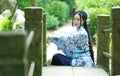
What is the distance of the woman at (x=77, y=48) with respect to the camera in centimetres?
695

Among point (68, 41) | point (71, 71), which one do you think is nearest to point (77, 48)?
point (68, 41)

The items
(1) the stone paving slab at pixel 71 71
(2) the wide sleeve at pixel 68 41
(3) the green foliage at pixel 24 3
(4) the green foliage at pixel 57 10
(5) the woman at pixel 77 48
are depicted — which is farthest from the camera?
(4) the green foliage at pixel 57 10

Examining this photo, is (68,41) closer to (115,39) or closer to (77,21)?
(77,21)

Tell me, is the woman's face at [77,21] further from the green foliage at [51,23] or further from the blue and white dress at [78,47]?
the green foliage at [51,23]

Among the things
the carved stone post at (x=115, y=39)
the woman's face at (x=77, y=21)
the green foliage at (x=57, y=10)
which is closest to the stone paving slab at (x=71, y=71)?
the carved stone post at (x=115, y=39)

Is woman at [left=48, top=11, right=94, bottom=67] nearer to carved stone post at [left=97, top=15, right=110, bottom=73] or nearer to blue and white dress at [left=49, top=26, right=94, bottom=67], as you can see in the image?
blue and white dress at [left=49, top=26, right=94, bottom=67]

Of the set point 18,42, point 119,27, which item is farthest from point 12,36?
point 119,27

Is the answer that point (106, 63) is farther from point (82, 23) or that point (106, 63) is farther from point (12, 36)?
point (12, 36)

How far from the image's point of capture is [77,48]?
7055mm

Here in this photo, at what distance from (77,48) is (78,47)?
0.02 m

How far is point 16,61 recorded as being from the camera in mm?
2303

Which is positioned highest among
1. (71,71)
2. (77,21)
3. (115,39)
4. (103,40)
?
(77,21)

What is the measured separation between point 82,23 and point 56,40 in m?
0.62

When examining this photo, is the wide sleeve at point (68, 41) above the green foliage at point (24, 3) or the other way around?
the other way around
